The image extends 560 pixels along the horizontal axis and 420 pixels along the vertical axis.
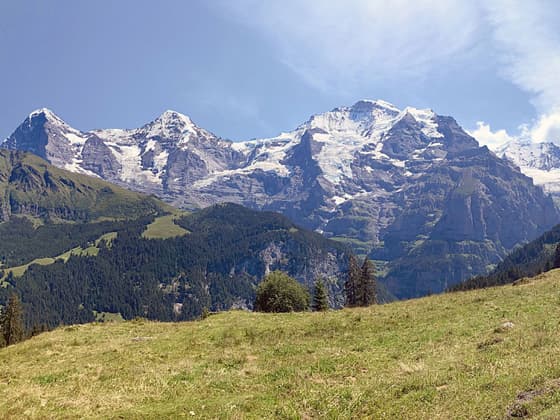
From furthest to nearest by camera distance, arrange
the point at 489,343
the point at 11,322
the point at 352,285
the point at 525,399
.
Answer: the point at 352,285 < the point at 11,322 < the point at 489,343 < the point at 525,399

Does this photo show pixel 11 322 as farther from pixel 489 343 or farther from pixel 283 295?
pixel 489 343

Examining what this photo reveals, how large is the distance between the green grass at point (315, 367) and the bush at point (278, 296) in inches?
1469

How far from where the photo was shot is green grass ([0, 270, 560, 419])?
19078 millimetres

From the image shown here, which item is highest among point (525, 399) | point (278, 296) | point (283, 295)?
point (283, 295)

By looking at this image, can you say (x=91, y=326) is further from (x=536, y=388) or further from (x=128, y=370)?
(x=536, y=388)

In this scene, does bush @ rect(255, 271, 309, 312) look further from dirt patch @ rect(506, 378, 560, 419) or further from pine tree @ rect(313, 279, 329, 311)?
dirt patch @ rect(506, 378, 560, 419)

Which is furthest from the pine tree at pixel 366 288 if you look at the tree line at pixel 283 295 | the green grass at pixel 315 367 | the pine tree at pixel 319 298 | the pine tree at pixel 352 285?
Answer: the green grass at pixel 315 367

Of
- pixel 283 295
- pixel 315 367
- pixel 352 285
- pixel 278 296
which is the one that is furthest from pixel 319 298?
pixel 315 367

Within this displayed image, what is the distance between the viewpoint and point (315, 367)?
84.7 feet

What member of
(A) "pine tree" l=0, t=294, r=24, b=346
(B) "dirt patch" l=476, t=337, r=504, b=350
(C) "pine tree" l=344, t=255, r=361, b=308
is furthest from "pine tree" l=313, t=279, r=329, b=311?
(A) "pine tree" l=0, t=294, r=24, b=346

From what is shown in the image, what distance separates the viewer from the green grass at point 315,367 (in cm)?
1908

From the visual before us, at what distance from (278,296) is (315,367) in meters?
54.5

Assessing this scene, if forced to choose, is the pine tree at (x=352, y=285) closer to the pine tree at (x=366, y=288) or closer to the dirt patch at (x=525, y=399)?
the pine tree at (x=366, y=288)

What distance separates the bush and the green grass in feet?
122
